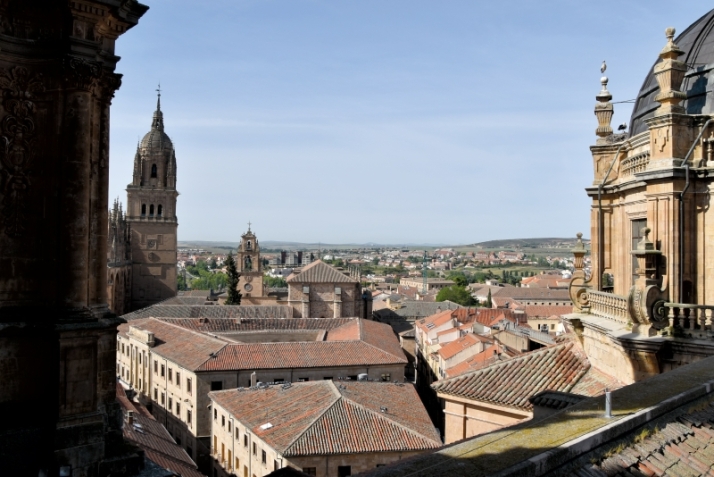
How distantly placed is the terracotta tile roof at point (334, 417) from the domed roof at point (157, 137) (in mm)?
55715

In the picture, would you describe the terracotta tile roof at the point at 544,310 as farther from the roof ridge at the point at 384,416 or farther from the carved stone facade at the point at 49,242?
the carved stone facade at the point at 49,242

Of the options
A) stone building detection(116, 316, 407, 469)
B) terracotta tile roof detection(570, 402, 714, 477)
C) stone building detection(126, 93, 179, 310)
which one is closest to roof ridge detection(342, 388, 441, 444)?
stone building detection(116, 316, 407, 469)

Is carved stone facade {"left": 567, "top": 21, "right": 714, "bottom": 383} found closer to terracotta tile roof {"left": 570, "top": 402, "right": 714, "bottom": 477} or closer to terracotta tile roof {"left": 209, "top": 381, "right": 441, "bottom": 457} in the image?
terracotta tile roof {"left": 570, "top": 402, "right": 714, "bottom": 477}

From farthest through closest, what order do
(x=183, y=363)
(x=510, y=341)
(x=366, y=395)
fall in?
1. (x=510, y=341)
2. (x=183, y=363)
3. (x=366, y=395)

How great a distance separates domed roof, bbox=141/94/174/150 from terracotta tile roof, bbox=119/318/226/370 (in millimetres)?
35917

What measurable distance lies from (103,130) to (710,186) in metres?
9.89

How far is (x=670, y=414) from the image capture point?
21.7 ft

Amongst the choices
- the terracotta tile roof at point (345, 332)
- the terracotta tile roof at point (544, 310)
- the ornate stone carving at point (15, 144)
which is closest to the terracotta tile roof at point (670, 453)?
the ornate stone carving at point (15, 144)

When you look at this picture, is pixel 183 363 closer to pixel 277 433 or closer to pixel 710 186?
pixel 277 433

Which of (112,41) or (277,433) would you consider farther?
(277,433)

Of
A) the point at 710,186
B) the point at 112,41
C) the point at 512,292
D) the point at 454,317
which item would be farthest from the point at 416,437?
the point at 512,292

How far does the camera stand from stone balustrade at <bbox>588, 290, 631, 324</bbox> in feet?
39.8

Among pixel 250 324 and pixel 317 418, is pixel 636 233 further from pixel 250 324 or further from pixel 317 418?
pixel 250 324

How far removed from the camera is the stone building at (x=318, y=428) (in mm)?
23391
